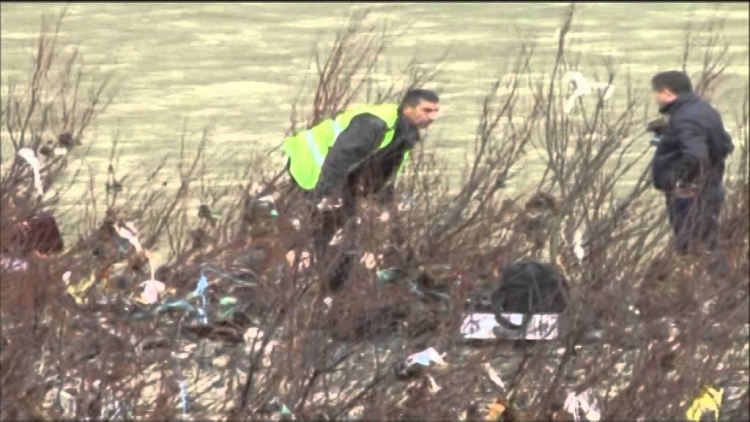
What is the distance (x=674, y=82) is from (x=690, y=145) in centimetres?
62

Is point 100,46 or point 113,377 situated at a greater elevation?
point 113,377

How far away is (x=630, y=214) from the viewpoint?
33.3 ft

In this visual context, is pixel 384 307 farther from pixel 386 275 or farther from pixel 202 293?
pixel 202 293

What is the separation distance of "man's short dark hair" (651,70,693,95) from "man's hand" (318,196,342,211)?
3.37m

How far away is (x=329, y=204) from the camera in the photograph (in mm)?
9914

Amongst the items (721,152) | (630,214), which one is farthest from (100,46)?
(630,214)

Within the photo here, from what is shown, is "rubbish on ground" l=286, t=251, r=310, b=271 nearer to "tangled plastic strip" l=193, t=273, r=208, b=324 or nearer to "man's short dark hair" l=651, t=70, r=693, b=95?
"tangled plastic strip" l=193, t=273, r=208, b=324

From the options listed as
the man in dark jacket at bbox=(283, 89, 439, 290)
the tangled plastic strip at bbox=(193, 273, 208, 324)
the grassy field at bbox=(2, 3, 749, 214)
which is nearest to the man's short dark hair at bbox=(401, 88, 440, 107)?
the man in dark jacket at bbox=(283, 89, 439, 290)

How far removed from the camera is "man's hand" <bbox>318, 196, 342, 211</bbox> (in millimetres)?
9836

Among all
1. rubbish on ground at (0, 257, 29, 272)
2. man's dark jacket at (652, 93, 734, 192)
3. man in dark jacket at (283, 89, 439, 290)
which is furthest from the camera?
man's dark jacket at (652, 93, 734, 192)

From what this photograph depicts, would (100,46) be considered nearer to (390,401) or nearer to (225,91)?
(225,91)

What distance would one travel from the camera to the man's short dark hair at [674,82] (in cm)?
1279

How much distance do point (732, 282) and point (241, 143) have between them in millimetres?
13515

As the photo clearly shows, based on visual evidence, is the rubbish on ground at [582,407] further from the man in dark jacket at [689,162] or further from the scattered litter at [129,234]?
the scattered litter at [129,234]
